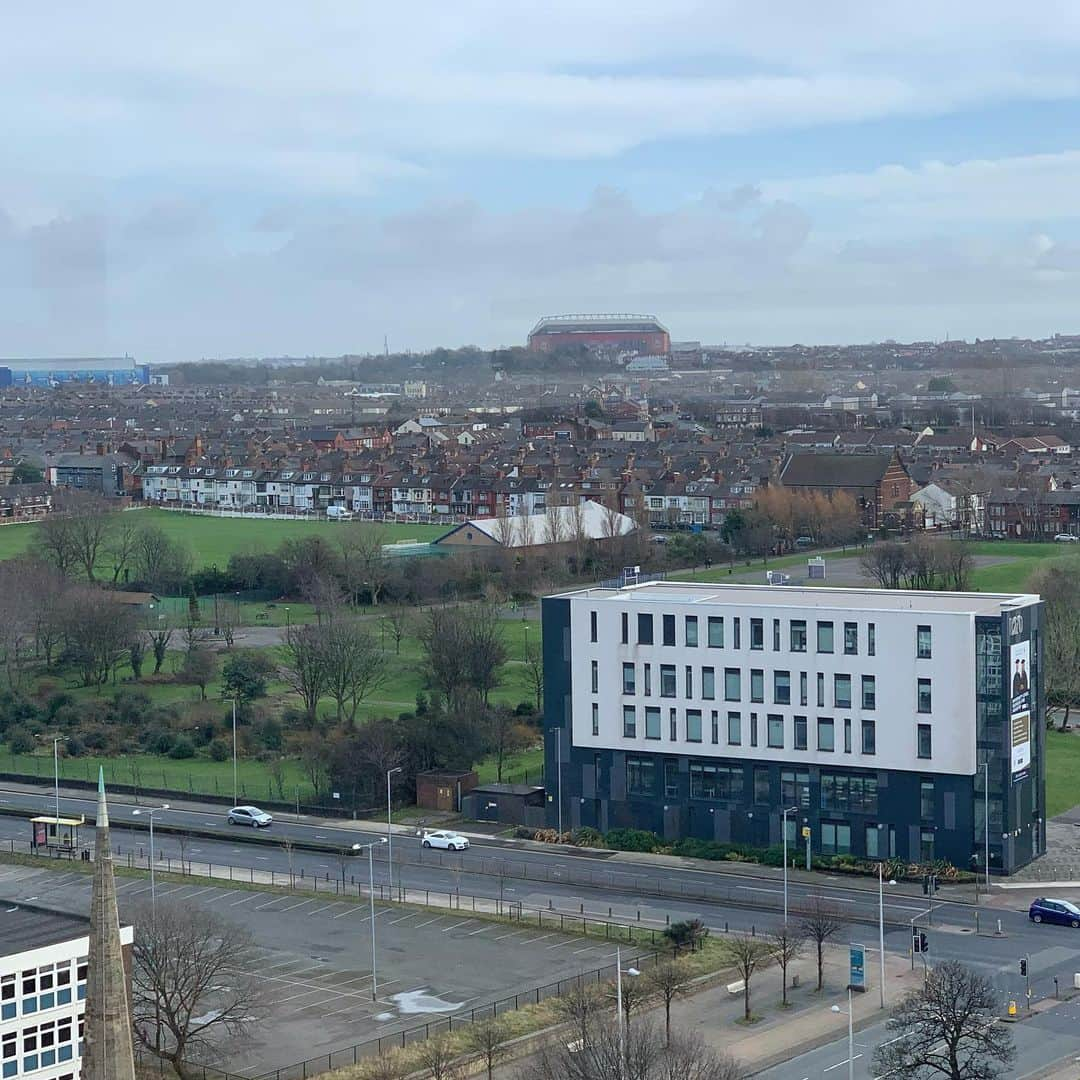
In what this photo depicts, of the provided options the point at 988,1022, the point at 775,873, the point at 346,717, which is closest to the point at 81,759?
the point at 346,717

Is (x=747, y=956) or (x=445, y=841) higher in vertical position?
(x=747, y=956)

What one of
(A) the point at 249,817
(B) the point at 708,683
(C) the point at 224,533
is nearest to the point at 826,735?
(B) the point at 708,683

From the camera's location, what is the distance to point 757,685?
35.5 metres

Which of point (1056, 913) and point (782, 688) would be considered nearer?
point (1056, 913)

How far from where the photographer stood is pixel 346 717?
46.2 metres

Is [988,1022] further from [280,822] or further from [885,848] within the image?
[280,822]

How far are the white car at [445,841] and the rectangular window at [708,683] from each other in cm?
503

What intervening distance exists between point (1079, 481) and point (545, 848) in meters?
61.4

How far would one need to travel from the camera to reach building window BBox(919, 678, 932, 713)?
3406 cm

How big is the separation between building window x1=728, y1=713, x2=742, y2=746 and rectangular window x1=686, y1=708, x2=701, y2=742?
62 cm

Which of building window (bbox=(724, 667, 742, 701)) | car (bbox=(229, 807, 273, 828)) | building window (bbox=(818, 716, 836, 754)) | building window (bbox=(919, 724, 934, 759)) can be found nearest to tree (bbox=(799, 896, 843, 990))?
building window (bbox=(919, 724, 934, 759))

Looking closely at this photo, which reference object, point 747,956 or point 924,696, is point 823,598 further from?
point 747,956

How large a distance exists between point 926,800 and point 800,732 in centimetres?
251

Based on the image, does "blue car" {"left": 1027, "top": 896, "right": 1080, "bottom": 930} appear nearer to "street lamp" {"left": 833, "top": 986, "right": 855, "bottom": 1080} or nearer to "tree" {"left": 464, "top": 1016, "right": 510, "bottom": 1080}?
"street lamp" {"left": 833, "top": 986, "right": 855, "bottom": 1080}
